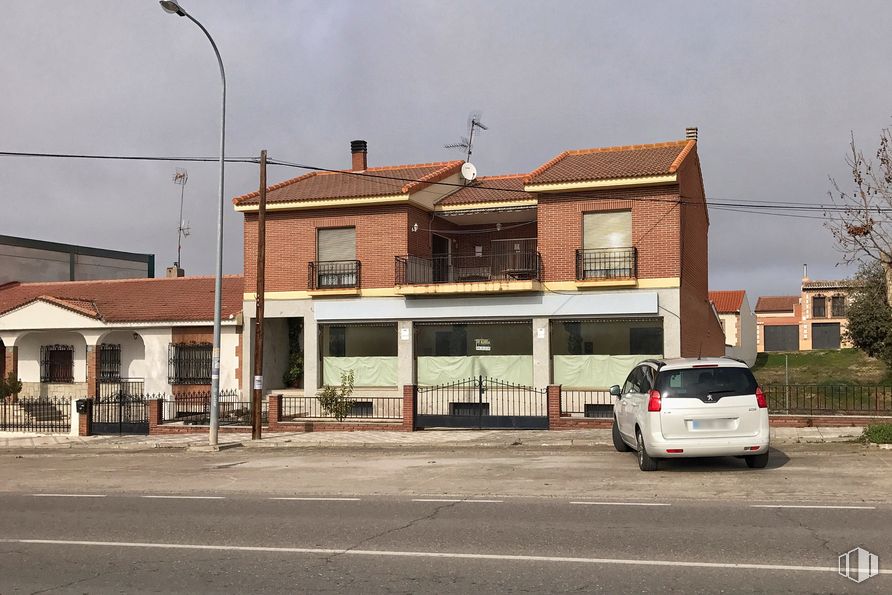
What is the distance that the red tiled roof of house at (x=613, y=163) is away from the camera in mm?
24330

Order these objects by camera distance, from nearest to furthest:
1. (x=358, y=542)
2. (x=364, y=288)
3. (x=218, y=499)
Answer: (x=358, y=542)
(x=218, y=499)
(x=364, y=288)

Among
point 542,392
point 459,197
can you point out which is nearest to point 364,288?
point 459,197

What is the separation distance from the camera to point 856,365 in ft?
147

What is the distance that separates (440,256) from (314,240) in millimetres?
4112

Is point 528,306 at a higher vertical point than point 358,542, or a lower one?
higher

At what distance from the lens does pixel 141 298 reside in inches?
1260

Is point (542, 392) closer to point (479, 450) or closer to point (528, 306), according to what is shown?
point (528, 306)

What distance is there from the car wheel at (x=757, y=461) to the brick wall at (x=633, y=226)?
435 inches

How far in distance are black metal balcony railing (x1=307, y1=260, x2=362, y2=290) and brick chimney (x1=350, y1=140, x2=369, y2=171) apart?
17.0ft

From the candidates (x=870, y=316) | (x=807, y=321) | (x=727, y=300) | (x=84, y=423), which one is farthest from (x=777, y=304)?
(x=84, y=423)

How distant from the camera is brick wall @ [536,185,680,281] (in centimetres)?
2411

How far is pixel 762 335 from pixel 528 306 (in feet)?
159

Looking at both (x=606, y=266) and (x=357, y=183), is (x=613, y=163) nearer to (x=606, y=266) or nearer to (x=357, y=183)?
(x=606, y=266)

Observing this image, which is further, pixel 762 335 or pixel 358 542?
pixel 762 335
